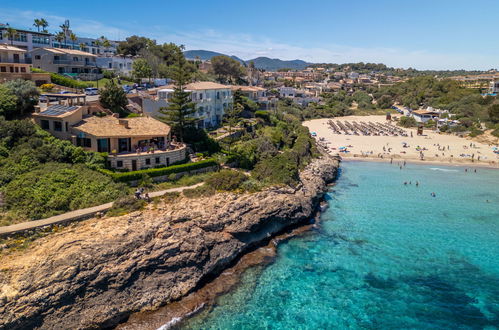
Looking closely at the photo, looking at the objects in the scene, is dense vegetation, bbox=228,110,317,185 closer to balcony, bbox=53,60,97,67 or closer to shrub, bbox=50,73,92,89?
shrub, bbox=50,73,92,89

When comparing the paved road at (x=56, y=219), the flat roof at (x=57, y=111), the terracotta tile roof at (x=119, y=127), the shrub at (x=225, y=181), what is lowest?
the paved road at (x=56, y=219)

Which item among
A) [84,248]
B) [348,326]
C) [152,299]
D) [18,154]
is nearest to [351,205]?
[348,326]

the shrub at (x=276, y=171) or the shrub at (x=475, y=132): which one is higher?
the shrub at (x=475, y=132)

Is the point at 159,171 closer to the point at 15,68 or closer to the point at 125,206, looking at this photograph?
the point at 125,206

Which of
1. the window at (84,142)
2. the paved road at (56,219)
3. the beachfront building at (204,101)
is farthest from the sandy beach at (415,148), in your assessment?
the paved road at (56,219)

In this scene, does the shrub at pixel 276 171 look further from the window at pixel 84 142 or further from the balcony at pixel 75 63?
the balcony at pixel 75 63

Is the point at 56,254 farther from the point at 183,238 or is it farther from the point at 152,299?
the point at 183,238

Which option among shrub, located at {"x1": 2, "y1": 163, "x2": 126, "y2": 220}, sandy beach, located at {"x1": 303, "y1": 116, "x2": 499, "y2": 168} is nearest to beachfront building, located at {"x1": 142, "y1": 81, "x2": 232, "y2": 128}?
shrub, located at {"x1": 2, "y1": 163, "x2": 126, "y2": 220}
